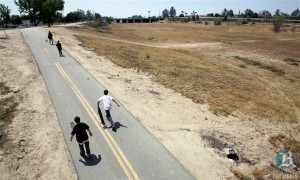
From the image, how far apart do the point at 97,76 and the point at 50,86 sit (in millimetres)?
4212

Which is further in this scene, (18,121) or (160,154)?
(18,121)

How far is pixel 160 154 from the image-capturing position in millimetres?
10672

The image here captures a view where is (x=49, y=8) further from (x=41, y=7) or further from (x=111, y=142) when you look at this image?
(x=111, y=142)

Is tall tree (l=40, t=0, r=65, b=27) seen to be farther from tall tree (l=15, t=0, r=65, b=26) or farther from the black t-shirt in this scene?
the black t-shirt

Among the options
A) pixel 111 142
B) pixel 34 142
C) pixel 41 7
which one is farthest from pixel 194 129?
pixel 41 7

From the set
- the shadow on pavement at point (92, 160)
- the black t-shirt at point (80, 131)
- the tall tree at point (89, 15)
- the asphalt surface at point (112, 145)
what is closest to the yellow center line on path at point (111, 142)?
the asphalt surface at point (112, 145)

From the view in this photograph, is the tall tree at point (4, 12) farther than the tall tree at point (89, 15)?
No

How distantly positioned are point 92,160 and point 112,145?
4.19ft

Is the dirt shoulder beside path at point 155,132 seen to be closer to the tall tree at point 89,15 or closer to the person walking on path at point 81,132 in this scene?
the person walking on path at point 81,132

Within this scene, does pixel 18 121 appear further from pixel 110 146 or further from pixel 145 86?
pixel 145 86

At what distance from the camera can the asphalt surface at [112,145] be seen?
951 centimetres

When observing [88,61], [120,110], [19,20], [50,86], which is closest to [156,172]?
[120,110]

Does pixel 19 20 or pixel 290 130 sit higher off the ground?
pixel 19 20

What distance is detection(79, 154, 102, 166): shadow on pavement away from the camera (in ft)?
32.6
